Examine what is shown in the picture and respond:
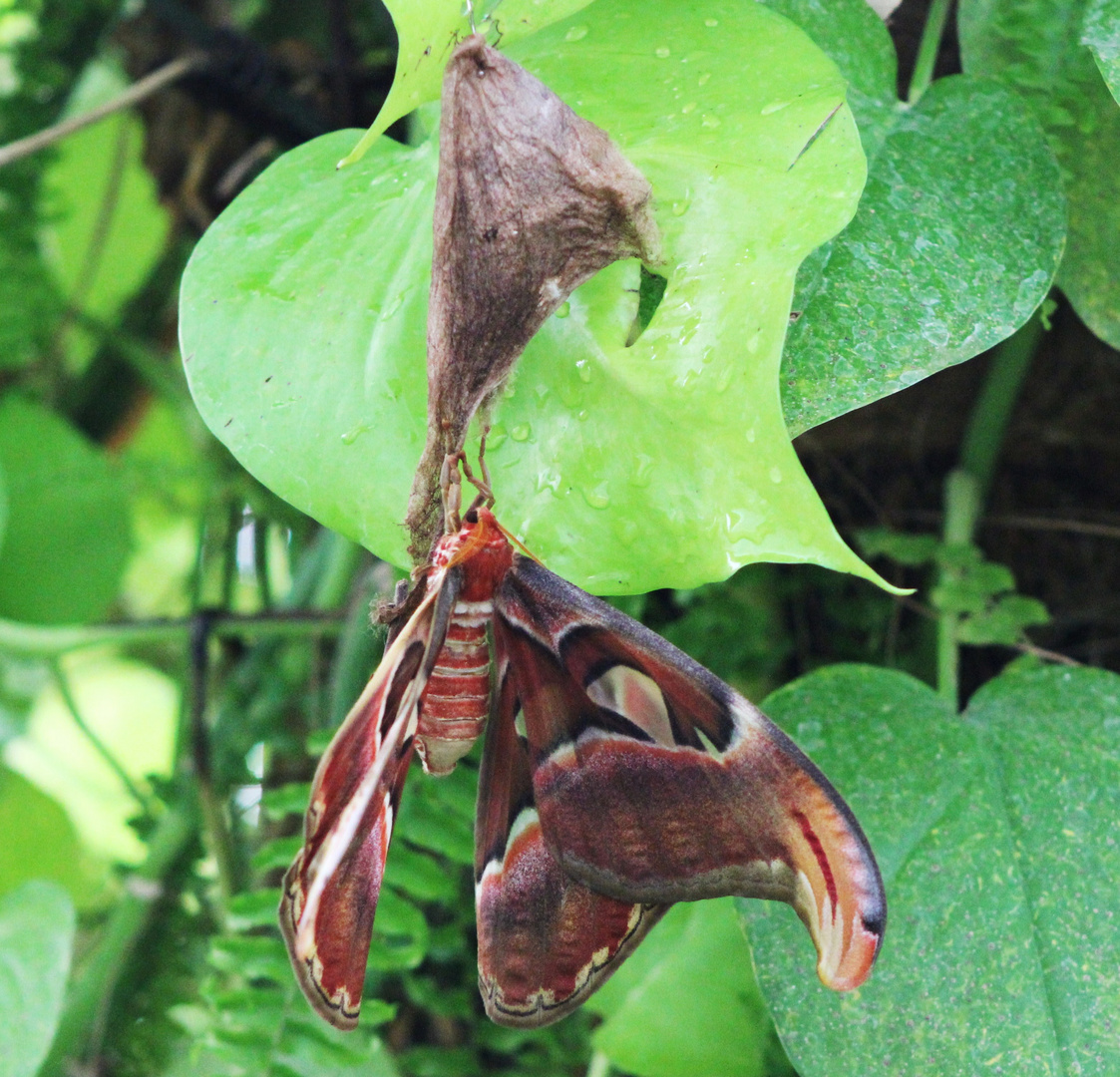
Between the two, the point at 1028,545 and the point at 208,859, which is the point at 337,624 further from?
the point at 1028,545

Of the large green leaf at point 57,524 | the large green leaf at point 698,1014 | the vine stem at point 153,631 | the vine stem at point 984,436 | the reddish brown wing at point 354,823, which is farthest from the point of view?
the large green leaf at point 57,524

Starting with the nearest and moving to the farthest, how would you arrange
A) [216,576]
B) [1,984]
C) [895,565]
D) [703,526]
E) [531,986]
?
1. [703,526]
2. [531,986]
3. [1,984]
4. [895,565]
5. [216,576]

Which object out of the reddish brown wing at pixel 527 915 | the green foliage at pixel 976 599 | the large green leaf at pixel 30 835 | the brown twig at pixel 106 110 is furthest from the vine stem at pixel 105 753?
the green foliage at pixel 976 599

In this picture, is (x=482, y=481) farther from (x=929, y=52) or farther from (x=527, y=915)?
(x=929, y=52)

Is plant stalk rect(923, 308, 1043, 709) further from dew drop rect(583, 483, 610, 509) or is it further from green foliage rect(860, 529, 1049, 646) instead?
dew drop rect(583, 483, 610, 509)

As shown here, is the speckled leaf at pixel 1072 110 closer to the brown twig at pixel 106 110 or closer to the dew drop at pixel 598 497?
the dew drop at pixel 598 497

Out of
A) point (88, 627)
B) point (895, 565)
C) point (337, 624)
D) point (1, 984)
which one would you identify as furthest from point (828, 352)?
point (88, 627)
